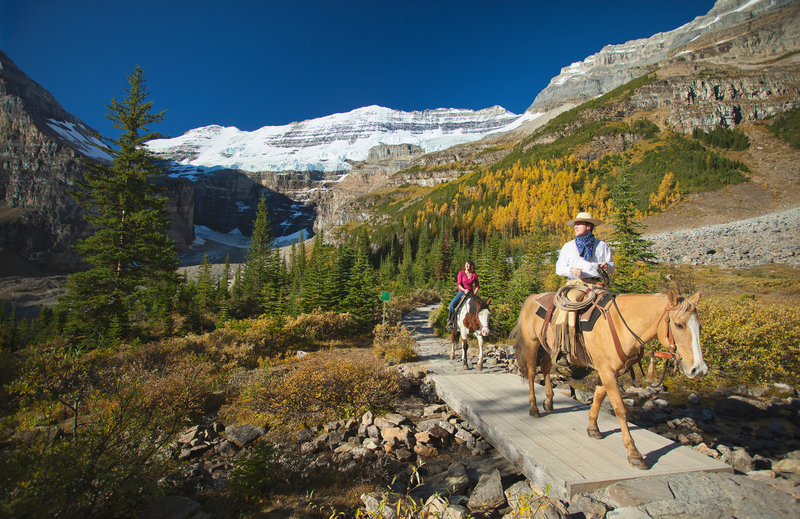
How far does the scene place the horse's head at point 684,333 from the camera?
132 inches

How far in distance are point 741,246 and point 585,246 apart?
1574 inches

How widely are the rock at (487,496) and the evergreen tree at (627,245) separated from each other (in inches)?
494

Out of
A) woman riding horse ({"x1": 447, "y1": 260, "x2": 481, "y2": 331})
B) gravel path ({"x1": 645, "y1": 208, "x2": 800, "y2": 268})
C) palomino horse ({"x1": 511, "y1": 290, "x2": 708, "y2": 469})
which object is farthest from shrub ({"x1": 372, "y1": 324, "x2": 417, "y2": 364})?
gravel path ({"x1": 645, "y1": 208, "x2": 800, "y2": 268})

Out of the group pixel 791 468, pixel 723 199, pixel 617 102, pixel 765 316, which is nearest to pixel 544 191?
pixel 723 199

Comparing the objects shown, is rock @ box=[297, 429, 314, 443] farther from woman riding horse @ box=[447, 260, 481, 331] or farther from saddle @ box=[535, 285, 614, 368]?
woman riding horse @ box=[447, 260, 481, 331]

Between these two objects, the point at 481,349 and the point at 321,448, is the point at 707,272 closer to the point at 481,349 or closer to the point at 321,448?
the point at 481,349

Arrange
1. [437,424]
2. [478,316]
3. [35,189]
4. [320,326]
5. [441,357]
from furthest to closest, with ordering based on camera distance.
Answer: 1. [35,189]
2. [320,326]
3. [441,357]
4. [478,316]
5. [437,424]

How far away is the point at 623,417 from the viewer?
152 inches

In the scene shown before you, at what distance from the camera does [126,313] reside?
15023 millimetres

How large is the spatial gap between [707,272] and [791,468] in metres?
29.4

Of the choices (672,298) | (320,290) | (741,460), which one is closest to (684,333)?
(672,298)

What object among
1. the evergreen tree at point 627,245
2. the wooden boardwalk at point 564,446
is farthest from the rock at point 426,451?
the evergreen tree at point 627,245

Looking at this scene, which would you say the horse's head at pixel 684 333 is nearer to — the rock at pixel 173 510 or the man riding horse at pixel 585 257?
the man riding horse at pixel 585 257

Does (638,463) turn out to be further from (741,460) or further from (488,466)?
(741,460)
